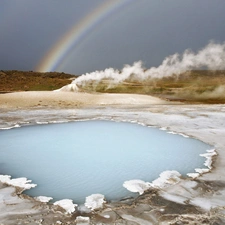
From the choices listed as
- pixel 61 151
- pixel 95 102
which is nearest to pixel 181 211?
pixel 61 151

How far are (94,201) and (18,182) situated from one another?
64.7 inches

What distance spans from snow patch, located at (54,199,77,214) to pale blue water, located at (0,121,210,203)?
114 mm

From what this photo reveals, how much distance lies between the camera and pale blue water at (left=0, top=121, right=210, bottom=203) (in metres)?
4.44

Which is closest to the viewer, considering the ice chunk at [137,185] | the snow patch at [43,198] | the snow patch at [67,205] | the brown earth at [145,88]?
the snow patch at [67,205]

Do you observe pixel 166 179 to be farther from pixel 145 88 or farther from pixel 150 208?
pixel 145 88

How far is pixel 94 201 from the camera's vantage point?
3.79 m

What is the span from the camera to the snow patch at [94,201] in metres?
3.63

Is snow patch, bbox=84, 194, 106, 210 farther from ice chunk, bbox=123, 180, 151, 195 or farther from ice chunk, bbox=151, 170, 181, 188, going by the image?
ice chunk, bbox=151, 170, 181, 188

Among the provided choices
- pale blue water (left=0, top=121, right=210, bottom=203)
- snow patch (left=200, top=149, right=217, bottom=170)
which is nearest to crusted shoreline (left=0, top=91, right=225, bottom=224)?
pale blue water (left=0, top=121, right=210, bottom=203)

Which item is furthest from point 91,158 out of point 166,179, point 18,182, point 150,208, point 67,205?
point 150,208

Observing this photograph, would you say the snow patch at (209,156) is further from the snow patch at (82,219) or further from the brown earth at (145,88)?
the brown earth at (145,88)

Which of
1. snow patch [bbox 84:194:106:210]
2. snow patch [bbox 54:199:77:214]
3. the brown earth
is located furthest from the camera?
the brown earth

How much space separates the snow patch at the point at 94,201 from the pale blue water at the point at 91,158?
0.35ft

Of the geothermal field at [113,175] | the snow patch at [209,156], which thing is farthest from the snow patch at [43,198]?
the snow patch at [209,156]
